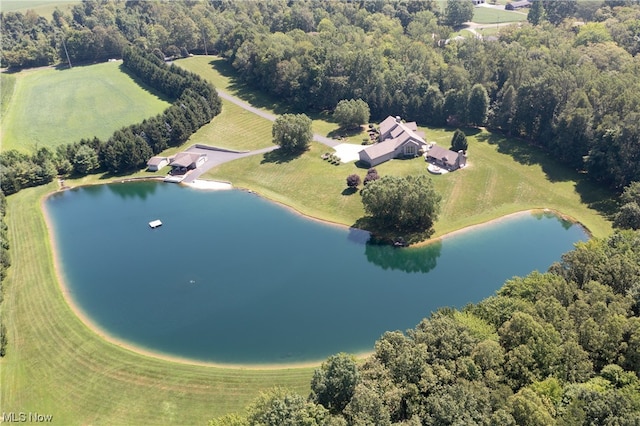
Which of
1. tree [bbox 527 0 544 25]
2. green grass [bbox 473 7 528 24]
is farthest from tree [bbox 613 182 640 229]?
green grass [bbox 473 7 528 24]

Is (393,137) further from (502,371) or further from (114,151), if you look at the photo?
(502,371)

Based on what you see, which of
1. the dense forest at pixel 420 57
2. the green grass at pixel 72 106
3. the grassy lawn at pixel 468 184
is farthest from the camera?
the green grass at pixel 72 106

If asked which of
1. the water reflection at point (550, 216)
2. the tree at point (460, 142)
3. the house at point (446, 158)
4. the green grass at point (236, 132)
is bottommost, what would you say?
the green grass at point (236, 132)

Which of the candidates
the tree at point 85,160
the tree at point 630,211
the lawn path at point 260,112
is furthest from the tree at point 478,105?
the tree at point 85,160

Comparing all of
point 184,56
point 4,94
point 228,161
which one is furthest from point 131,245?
point 184,56

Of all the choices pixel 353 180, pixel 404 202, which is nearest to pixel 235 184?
pixel 353 180

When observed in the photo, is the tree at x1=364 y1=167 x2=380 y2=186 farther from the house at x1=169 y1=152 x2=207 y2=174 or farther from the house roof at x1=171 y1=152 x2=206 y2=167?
the house roof at x1=171 y1=152 x2=206 y2=167

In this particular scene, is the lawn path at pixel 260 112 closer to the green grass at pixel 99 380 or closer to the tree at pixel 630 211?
the tree at pixel 630 211
